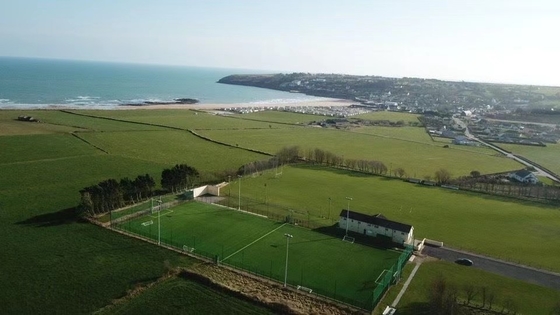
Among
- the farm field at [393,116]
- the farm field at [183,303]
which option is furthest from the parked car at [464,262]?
the farm field at [393,116]

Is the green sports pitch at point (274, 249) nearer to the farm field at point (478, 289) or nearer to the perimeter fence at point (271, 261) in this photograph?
the perimeter fence at point (271, 261)

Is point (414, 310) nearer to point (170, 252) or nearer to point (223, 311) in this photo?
point (223, 311)

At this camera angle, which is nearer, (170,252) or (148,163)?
(170,252)

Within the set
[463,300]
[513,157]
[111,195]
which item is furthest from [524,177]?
[111,195]

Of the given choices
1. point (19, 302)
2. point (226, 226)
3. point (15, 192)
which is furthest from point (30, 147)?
point (19, 302)

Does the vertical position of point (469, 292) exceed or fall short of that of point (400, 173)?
it falls short

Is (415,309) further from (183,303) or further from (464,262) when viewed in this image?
(183,303)
